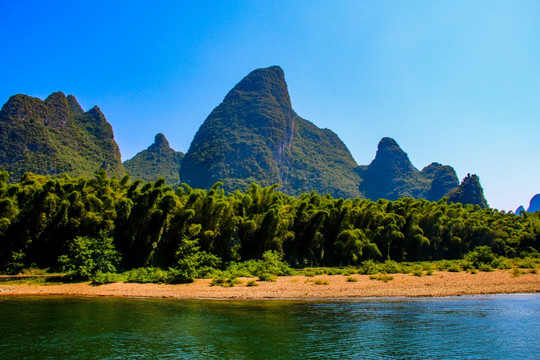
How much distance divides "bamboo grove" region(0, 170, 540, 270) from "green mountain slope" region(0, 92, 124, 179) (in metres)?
49.6

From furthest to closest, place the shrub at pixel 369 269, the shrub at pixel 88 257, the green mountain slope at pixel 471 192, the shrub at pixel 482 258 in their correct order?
the green mountain slope at pixel 471 192, the shrub at pixel 482 258, the shrub at pixel 369 269, the shrub at pixel 88 257

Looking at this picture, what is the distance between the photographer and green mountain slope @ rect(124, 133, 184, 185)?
458ft

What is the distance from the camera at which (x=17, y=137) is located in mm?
72062

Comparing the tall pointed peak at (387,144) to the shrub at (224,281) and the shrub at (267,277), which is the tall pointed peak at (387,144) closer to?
the shrub at (267,277)

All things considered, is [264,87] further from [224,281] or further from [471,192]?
[224,281]

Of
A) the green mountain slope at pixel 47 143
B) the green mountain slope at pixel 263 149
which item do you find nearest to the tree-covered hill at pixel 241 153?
the green mountain slope at pixel 47 143

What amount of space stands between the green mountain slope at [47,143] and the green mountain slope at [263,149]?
128 feet

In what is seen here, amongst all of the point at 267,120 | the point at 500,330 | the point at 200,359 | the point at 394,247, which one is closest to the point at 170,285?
the point at 200,359

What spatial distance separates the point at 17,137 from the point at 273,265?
70.6 m

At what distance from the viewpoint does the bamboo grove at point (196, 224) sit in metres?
22.8

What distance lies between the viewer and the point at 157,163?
510 ft

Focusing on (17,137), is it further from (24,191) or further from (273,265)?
(273,265)

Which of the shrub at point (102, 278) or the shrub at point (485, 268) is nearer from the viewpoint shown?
the shrub at point (102, 278)

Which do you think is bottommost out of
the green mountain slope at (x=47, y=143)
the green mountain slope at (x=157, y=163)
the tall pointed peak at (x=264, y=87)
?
the green mountain slope at (x=47, y=143)
